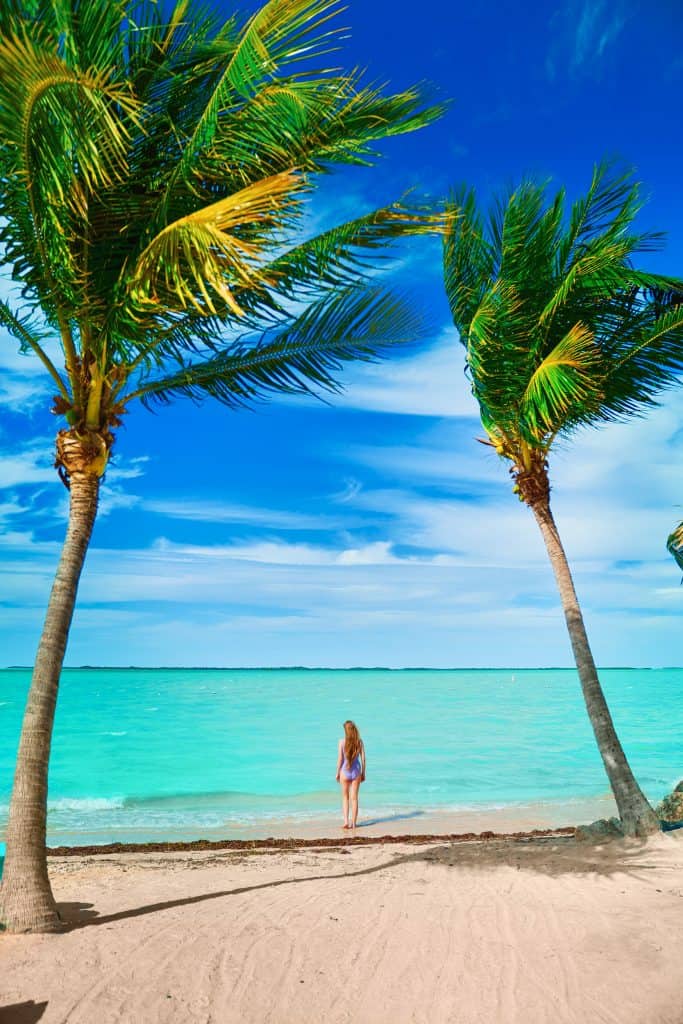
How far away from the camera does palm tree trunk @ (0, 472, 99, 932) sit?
16.0ft

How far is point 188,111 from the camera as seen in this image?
18.2 ft

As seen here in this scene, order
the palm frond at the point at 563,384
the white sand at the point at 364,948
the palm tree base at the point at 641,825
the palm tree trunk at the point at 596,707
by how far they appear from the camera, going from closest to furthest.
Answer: the white sand at the point at 364,948 < the palm frond at the point at 563,384 < the palm tree base at the point at 641,825 < the palm tree trunk at the point at 596,707

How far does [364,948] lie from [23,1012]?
6.53ft

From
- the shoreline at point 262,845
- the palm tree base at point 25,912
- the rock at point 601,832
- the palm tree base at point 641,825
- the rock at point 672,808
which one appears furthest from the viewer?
the rock at point 672,808

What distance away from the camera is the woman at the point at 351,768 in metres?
11.4

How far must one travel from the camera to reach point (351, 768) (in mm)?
11438

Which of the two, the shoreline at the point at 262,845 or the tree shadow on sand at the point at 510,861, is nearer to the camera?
the tree shadow on sand at the point at 510,861

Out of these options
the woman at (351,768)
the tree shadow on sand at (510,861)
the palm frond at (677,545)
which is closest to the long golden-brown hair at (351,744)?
the woman at (351,768)

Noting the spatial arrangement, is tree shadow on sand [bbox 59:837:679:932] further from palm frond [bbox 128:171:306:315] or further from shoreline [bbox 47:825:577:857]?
palm frond [bbox 128:171:306:315]

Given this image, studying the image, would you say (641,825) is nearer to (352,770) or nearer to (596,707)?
(596,707)

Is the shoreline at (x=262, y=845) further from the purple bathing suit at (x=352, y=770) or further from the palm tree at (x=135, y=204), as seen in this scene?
the palm tree at (x=135, y=204)

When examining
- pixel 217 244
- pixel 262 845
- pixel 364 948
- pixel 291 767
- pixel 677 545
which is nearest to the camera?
pixel 217 244

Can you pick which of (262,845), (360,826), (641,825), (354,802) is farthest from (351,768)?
(641,825)

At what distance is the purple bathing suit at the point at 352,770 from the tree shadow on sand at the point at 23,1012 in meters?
7.88
